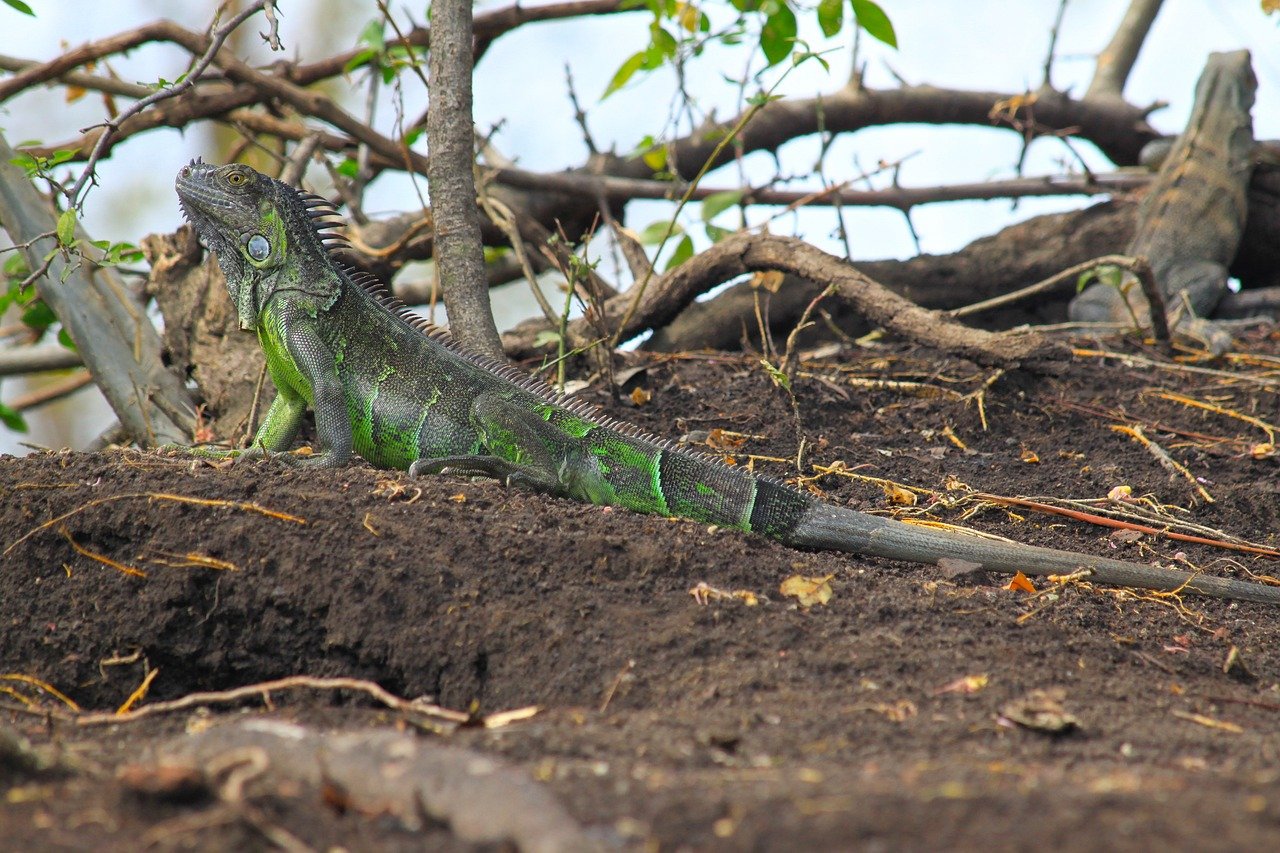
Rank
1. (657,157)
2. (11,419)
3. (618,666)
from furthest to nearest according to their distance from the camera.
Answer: (657,157) < (11,419) < (618,666)

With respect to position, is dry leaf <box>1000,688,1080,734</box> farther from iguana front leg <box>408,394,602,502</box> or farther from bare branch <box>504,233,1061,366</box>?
bare branch <box>504,233,1061,366</box>

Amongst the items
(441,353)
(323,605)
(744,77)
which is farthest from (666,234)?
(323,605)

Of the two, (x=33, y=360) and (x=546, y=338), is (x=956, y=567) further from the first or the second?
(x=33, y=360)

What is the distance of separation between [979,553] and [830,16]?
2.60m

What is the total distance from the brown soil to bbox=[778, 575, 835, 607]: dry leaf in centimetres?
5

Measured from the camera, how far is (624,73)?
6090 millimetres

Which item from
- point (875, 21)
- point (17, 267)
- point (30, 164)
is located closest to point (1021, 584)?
point (875, 21)

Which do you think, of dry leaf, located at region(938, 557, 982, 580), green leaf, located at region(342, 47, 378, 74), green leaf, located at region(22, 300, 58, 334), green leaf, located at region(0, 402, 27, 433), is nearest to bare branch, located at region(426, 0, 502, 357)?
green leaf, located at region(342, 47, 378, 74)

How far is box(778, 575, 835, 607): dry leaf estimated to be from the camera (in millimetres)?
3571

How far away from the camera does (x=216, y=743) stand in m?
2.25

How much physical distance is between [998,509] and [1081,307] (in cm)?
376

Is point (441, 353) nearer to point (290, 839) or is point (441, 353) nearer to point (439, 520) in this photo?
point (439, 520)

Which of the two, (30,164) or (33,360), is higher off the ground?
(30,164)

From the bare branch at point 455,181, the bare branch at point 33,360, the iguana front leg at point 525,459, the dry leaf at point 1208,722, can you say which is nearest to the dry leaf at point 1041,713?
the dry leaf at point 1208,722
